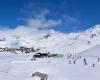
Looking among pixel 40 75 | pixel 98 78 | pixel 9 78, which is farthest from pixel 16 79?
pixel 98 78

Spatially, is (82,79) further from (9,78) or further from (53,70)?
(9,78)

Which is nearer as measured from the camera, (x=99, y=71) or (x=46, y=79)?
(x=46, y=79)

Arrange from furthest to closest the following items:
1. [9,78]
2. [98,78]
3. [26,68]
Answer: [26,68] → [98,78] → [9,78]

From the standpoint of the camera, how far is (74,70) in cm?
4641

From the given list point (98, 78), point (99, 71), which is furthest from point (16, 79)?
point (99, 71)

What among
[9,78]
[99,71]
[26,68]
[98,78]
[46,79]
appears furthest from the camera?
[26,68]

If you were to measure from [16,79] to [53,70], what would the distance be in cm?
1223

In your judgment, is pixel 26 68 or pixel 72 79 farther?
pixel 26 68

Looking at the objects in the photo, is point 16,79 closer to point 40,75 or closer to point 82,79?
point 40,75

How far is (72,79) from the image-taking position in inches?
1543

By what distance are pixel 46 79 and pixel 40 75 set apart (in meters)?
0.88

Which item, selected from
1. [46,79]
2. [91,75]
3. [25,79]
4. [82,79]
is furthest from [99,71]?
[25,79]

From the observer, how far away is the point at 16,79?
34188mm

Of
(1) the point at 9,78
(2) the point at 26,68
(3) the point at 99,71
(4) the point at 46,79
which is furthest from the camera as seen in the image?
(2) the point at 26,68
